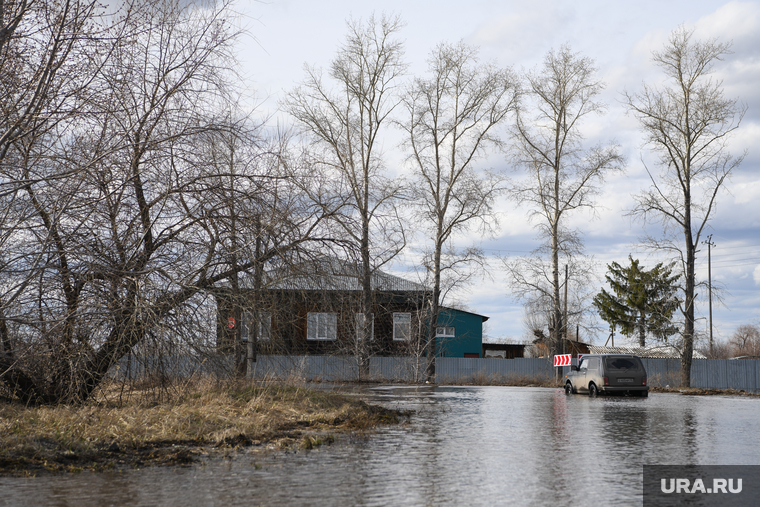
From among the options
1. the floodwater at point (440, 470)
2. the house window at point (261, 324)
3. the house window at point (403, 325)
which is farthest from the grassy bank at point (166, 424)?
the house window at point (403, 325)

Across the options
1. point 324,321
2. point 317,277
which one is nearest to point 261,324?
point 317,277

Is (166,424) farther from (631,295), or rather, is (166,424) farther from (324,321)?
(631,295)

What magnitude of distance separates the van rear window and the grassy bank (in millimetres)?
13379

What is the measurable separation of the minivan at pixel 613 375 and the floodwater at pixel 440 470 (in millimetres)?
11099

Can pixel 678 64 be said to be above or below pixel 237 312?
above

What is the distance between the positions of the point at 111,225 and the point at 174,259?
1.19 meters

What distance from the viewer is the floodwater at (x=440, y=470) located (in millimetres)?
7391

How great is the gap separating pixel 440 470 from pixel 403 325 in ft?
133

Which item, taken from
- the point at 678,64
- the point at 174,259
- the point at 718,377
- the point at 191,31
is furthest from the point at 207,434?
the point at 718,377

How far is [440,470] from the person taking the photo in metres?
9.27

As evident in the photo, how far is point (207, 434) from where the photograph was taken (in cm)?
1131

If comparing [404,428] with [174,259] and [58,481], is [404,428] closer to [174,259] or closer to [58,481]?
[174,259]

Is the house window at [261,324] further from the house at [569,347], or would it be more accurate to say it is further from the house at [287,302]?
A: the house at [569,347]

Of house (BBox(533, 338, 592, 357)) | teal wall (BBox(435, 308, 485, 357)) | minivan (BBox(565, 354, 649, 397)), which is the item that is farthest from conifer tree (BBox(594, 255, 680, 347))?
minivan (BBox(565, 354, 649, 397))
